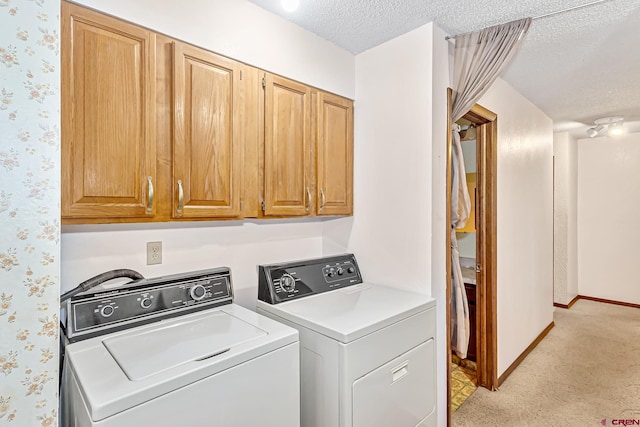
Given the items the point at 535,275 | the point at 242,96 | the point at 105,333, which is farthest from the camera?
the point at 535,275

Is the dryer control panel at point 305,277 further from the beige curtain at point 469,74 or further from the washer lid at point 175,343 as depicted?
the beige curtain at point 469,74

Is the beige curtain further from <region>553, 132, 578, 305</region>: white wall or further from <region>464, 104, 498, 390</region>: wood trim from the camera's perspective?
<region>553, 132, 578, 305</region>: white wall

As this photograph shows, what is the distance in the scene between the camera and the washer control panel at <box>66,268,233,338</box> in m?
1.25

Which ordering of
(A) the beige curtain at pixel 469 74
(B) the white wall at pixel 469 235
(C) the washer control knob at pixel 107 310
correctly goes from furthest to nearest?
(B) the white wall at pixel 469 235, (A) the beige curtain at pixel 469 74, (C) the washer control knob at pixel 107 310

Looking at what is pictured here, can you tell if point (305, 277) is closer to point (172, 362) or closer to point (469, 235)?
point (172, 362)

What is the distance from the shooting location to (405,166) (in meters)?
1.97

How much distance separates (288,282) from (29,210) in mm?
1200

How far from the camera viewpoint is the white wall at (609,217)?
15.2ft

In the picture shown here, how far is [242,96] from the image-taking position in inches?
64.5

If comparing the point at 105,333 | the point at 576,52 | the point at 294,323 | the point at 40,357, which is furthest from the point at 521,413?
the point at 40,357

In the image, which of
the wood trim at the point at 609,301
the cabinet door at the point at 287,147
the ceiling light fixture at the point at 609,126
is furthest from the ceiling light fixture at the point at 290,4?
the wood trim at the point at 609,301

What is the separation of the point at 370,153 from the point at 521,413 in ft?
6.94

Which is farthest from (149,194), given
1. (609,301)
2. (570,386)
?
(609,301)

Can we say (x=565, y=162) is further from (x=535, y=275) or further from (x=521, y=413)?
(x=521, y=413)
